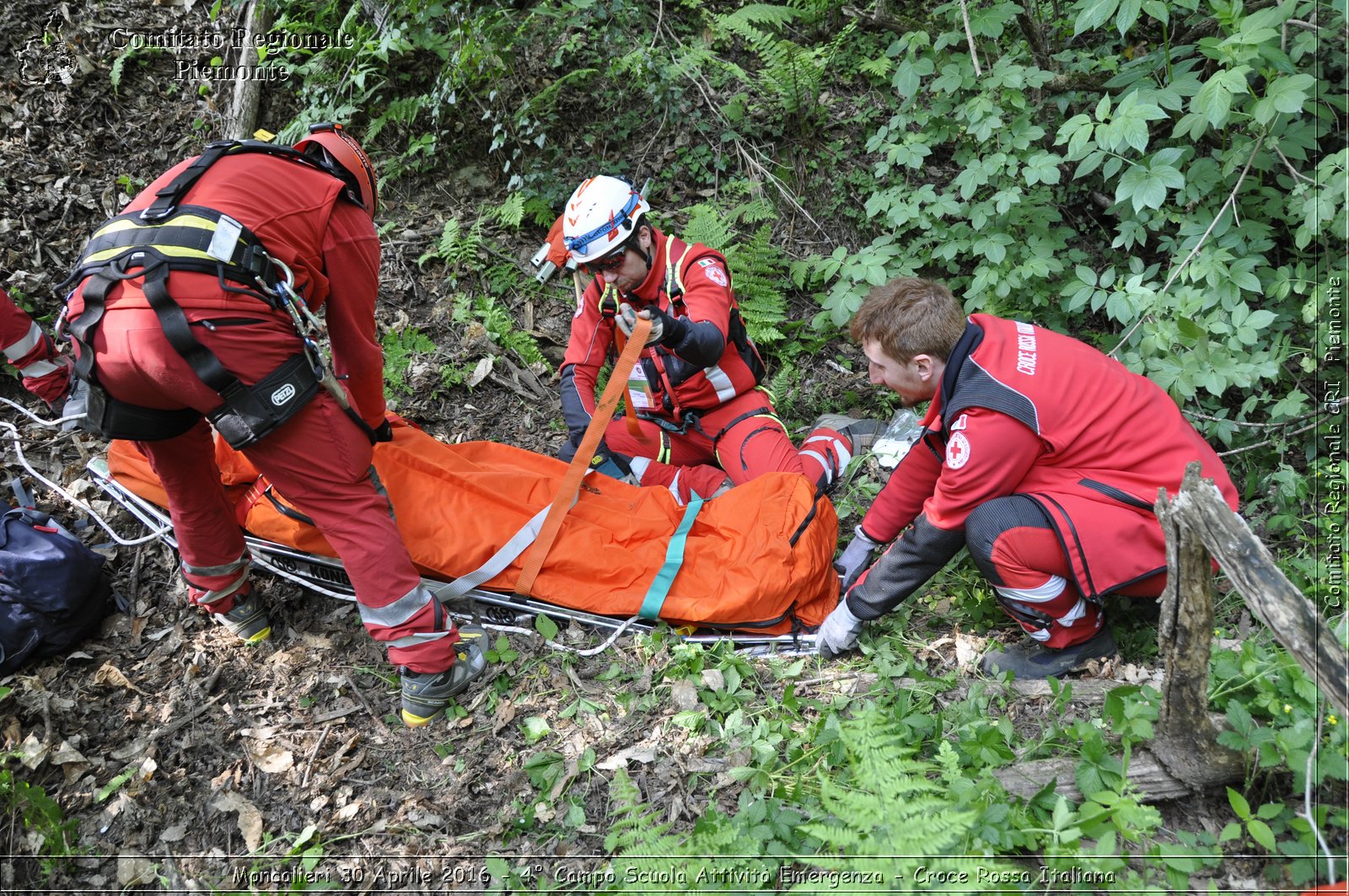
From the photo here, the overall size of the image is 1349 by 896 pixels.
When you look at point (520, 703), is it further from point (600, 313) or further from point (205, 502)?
point (600, 313)

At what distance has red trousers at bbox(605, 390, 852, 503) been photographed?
4.45 m

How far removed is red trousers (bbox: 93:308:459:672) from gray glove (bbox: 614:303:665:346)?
1329 millimetres

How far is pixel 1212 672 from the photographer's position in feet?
8.48

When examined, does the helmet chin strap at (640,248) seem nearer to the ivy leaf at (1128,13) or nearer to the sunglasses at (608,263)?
the sunglasses at (608,263)

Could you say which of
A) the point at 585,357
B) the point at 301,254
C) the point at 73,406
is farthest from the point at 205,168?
the point at 73,406

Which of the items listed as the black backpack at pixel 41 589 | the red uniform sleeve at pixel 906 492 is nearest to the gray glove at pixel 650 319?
the red uniform sleeve at pixel 906 492

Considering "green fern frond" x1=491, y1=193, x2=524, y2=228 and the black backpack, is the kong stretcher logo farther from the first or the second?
the black backpack

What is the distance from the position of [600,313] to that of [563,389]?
1.55 feet

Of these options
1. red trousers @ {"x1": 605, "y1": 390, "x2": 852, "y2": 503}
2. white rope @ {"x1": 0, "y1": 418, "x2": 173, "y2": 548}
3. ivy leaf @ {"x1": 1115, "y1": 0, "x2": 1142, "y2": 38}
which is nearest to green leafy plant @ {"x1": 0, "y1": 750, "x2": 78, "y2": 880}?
white rope @ {"x1": 0, "y1": 418, "x2": 173, "y2": 548}

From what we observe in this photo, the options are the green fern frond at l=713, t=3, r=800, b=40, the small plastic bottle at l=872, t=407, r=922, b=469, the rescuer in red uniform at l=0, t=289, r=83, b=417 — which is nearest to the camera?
the rescuer in red uniform at l=0, t=289, r=83, b=417

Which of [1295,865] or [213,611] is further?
[213,611]

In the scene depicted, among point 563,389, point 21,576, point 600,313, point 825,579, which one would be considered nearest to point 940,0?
point 600,313

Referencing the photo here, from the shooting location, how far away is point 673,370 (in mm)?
4559

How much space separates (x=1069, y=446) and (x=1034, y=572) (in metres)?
0.50
